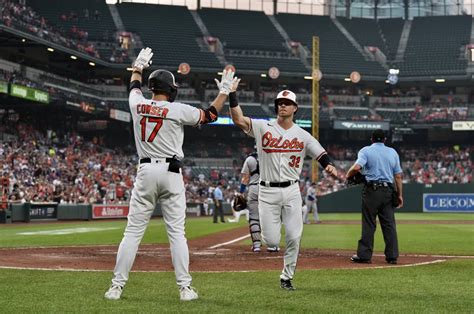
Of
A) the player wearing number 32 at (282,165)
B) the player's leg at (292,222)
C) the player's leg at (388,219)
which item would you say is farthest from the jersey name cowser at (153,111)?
the player's leg at (388,219)

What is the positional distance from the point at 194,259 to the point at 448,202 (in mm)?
34259

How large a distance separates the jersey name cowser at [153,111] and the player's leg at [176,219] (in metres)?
0.60

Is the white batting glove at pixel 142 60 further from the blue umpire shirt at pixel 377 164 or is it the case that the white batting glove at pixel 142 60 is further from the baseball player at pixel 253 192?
the baseball player at pixel 253 192

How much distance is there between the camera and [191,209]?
42.2m

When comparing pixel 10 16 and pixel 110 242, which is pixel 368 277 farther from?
pixel 10 16

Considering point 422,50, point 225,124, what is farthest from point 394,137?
point 225,124

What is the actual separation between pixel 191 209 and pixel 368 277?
3394cm

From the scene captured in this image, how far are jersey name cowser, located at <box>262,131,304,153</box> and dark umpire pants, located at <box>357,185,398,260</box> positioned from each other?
11.0 ft

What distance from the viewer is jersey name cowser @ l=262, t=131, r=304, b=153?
786cm

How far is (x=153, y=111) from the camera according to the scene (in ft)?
22.7

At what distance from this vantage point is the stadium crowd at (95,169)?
34219 mm

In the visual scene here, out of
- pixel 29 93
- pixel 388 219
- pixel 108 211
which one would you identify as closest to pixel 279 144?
pixel 388 219

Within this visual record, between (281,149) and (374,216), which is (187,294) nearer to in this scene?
(281,149)

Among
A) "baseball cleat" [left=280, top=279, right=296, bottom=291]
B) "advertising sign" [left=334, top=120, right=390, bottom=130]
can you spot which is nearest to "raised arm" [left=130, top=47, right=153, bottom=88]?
"baseball cleat" [left=280, top=279, right=296, bottom=291]
